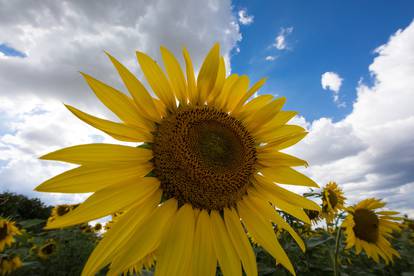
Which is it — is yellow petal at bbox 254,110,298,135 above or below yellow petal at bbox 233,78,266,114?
below

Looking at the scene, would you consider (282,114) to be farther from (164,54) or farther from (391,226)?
(391,226)

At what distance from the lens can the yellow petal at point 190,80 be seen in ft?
6.93

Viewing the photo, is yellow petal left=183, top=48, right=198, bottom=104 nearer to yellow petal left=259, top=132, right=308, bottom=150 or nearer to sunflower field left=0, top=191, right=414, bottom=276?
yellow petal left=259, top=132, right=308, bottom=150

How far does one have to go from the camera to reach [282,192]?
228cm

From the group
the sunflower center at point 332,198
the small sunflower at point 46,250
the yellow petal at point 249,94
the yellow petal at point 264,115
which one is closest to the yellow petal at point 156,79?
the yellow petal at point 249,94

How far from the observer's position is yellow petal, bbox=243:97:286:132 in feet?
7.66

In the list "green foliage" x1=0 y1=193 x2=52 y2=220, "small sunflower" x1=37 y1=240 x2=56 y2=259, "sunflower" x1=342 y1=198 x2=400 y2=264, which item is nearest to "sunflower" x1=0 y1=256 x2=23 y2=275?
"small sunflower" x1=37 y1=240 x2=56 y2=259

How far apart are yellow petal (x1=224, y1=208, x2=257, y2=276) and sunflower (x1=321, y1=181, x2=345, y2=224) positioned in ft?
14.1

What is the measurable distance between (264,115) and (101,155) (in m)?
1.26

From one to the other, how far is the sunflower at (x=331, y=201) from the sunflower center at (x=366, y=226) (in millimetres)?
682

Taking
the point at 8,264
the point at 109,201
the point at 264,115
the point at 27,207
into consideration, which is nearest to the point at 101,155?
the point at 109,201

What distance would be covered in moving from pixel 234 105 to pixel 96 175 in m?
1.23

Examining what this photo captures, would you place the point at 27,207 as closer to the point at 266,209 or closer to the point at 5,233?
the point at 5,233

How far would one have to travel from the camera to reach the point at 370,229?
208 inches
